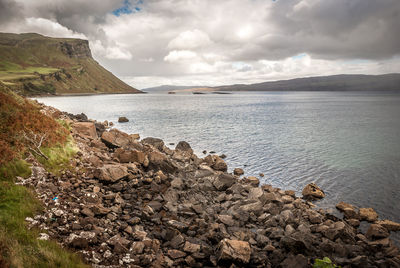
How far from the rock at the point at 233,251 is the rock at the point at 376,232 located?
9.34 m

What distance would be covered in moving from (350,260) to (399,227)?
6.83m

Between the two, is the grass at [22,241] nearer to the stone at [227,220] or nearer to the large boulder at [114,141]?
the stone at [227,220]

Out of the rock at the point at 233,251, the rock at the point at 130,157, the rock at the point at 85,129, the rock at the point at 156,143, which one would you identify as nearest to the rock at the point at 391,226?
the rock at the point at 233,251

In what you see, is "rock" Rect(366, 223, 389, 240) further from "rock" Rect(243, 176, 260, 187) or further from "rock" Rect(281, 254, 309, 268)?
"rock" Rect(243, 176, 260, 187)

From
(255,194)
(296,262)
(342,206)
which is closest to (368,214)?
(342,206)

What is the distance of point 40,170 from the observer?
42.9ft

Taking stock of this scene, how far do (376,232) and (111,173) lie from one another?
59.1 ft

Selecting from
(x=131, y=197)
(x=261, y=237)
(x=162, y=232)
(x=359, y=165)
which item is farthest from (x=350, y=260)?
(x=359, y=165)

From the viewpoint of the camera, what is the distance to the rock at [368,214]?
643 inches

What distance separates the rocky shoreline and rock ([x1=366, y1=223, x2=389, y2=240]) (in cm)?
6

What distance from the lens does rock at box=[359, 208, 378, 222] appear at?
16.3 metres

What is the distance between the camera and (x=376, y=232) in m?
14.0

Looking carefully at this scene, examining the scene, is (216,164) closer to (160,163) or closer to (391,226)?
(160,163)

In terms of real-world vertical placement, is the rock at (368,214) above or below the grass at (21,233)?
below
